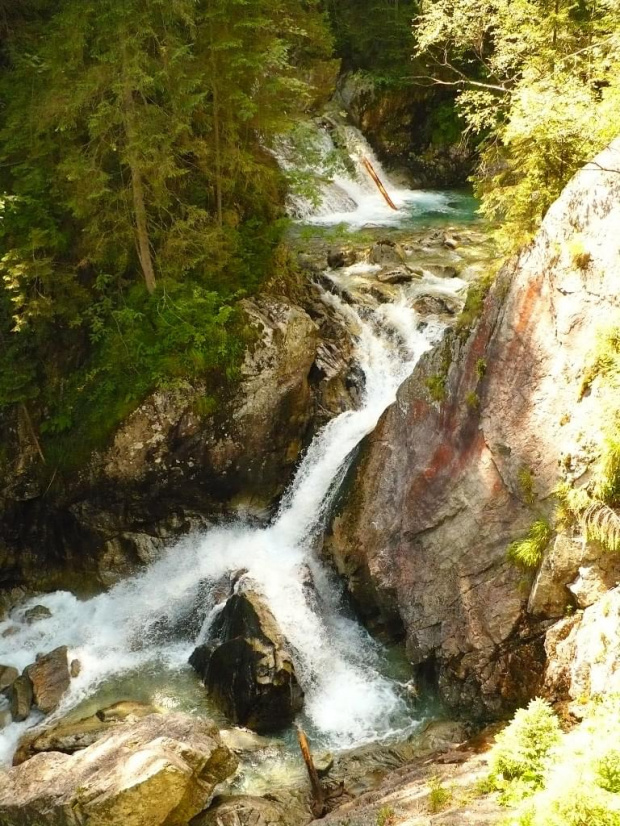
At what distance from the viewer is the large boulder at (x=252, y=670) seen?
35.3ft

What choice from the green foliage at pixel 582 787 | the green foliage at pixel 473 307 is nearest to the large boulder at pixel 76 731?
the green foliage at pixel 582 787

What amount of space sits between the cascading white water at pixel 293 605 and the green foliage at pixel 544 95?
4.89 meters

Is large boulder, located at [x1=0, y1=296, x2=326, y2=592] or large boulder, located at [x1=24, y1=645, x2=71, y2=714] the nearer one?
large boulder, located at [x1=24, y1=645, x2=71, y2=714]

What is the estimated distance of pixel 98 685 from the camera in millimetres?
12086

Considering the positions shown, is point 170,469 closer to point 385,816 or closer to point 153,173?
point 153,173

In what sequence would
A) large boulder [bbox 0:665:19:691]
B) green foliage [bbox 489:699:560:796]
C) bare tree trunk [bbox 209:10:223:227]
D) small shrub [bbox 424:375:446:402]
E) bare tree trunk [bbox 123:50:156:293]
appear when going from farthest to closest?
bare tree trunk [bbox 209:10:223:227] → large boulder [bbox 0:665:19:691] → bare tree trunk [bbox 123:50:156:293] → small shrub [bbox 424:375:446:402] → green foliage [bbox 489:699:560:796]

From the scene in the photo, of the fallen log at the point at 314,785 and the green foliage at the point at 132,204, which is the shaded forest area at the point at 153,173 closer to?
the green foliage at the point at 132,204

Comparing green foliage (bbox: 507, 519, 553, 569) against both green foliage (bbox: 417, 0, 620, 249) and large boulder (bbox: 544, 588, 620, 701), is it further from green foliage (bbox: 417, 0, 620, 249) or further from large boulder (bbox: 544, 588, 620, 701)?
green foliage (bbox: 417, 0, 620, 249)

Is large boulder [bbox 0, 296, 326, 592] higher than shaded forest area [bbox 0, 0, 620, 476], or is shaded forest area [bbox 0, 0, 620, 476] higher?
shaded forest area [bbox 0, 0, 620, 476]

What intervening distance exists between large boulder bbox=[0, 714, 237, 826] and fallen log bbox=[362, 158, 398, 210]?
785 inches

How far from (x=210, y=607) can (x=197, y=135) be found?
9983mm

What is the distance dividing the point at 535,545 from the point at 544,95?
21.2 feet

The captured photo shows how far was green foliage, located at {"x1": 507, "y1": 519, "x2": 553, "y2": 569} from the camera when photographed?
8.92 meters

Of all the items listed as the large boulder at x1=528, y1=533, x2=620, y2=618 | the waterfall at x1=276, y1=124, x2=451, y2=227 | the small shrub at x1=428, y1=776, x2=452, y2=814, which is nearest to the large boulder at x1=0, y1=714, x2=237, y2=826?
the small shrub at x1=428, y1=776, x2=452, y2=814
